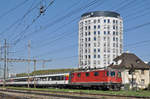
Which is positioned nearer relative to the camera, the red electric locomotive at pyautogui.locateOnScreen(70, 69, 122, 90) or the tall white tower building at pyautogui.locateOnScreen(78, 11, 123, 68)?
the red electric locomotive at pyautogui.locateOnScreen(70, 69, 122, 90)

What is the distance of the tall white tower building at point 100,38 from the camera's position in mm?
105812

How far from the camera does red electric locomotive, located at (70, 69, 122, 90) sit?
123 ft

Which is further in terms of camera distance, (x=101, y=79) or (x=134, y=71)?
(x=134, y=71)

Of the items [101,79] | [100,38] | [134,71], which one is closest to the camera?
[101,79]

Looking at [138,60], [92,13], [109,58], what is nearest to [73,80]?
[138,60]

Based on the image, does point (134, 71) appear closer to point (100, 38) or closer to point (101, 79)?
point (101, 79)

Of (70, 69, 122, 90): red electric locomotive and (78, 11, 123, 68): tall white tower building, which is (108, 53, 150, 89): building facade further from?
(78, 11, 123, 68): tall white tower building

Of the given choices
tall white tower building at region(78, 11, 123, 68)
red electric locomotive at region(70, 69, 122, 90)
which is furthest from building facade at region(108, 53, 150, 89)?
tall white tower building at region(78, 11, 123, 68)

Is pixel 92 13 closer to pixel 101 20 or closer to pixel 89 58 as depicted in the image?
pixel 101 20

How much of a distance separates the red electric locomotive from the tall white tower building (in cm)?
6421

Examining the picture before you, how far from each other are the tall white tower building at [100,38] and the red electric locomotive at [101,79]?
6421 cm

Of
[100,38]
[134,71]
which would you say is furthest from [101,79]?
[100,38]

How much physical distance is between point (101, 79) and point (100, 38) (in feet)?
233

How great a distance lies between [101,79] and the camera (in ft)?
123
